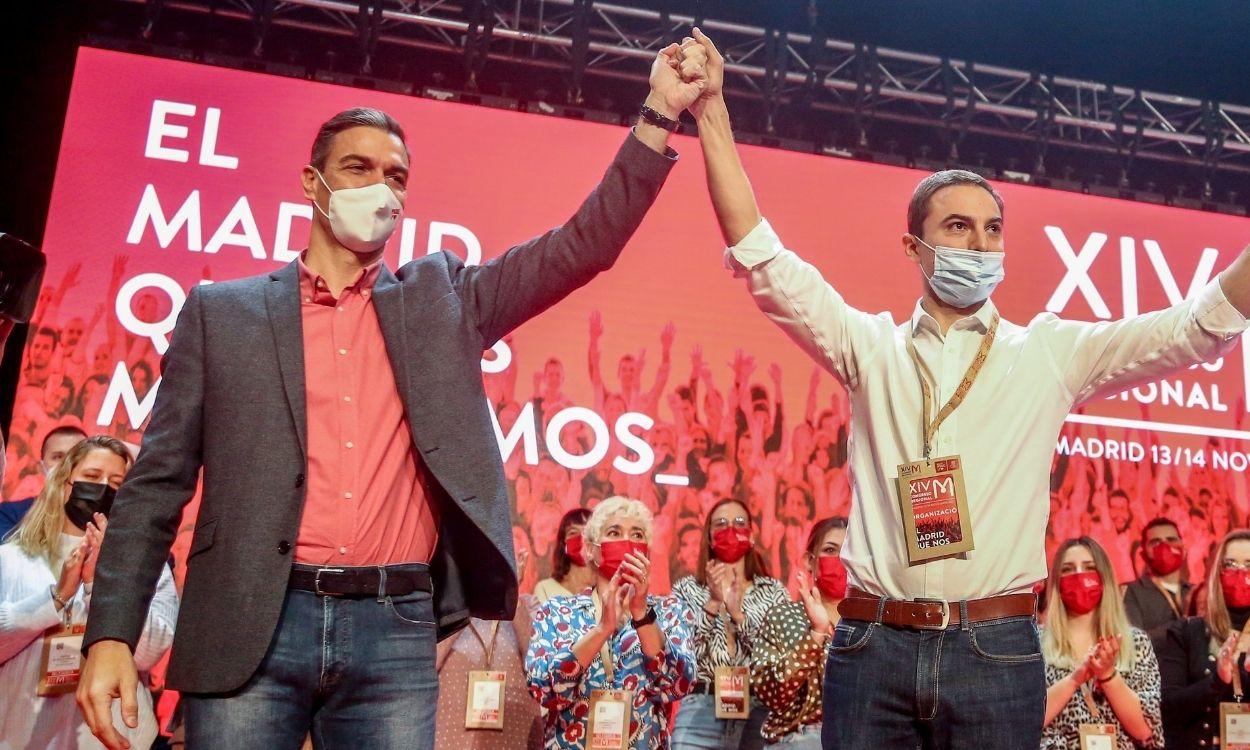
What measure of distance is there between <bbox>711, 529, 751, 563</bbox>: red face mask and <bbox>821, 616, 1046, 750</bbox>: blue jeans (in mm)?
2651

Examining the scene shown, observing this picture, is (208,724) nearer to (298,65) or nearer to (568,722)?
(568,722)

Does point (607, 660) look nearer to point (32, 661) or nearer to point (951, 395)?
point (32, 661)

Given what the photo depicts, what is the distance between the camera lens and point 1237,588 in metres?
4.49

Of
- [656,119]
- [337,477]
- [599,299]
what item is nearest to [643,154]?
[656,119]

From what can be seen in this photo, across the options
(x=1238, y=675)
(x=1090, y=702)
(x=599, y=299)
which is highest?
(x=599, y=299)

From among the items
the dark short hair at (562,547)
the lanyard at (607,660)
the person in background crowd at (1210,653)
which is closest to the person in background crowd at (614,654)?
the lanyard at (607,660)

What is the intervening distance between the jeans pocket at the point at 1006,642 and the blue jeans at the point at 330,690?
3.15 feet

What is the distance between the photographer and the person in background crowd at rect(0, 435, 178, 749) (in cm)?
362

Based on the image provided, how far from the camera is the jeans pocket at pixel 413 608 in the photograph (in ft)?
5.36

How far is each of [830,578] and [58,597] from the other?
2824mm

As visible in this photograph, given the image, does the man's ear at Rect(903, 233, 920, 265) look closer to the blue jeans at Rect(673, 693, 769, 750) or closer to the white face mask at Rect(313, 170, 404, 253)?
the white face mask at Rect(313, 170, 404, 253)

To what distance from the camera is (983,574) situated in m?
1.99

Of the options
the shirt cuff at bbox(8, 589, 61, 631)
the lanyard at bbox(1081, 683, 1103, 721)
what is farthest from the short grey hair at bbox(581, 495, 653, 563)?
the shirt cuff at bbox(8, 589, 61, 631)

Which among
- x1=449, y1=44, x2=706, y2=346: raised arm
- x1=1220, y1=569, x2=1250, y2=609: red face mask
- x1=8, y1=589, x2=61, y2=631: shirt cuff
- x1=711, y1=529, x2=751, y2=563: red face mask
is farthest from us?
x1=711, y1=529, x2=751, y2=563: red face mask
